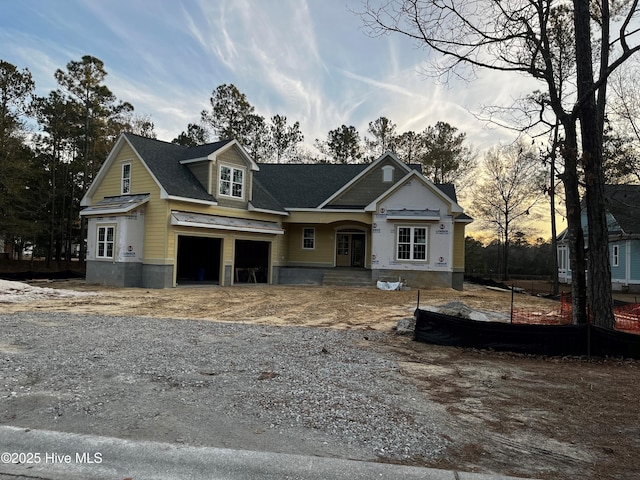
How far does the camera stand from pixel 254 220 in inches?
906

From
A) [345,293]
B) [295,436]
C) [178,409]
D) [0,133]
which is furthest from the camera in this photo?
[0,133]

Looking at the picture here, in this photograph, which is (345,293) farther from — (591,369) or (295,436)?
(295,436)

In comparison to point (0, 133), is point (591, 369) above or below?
→ below

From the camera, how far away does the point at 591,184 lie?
8992mm

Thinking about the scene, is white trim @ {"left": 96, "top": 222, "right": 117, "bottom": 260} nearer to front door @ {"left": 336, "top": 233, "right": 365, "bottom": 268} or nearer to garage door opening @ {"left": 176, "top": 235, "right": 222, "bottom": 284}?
garage door opening @ {"left": 176, "top": 235, "right": 222, "bottom": 284}

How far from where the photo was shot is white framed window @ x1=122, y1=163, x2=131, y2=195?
20.5m

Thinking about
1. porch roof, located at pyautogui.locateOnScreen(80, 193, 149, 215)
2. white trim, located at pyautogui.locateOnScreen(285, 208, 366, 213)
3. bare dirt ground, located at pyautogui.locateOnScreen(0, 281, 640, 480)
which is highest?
white trim, located at pyautogui.locateOnScreen(285, 208, 366, 213)

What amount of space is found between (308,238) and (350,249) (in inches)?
101

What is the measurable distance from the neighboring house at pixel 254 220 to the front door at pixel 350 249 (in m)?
0.06

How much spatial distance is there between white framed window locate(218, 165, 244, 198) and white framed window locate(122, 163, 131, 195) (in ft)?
13.4

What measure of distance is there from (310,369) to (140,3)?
1150 centimetres

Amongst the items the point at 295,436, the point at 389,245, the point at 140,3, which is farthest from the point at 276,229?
the point at 295,436

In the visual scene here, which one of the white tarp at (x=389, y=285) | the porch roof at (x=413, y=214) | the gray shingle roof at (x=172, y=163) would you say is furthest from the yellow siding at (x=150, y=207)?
the porch roof at (x=413, y=214)

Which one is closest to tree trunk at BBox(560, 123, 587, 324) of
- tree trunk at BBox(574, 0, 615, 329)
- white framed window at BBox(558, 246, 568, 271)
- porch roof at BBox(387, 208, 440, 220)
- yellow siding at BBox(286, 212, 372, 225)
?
tree trunk at BBox(574, 0, 615, 329)
